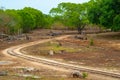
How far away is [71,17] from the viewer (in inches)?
3337

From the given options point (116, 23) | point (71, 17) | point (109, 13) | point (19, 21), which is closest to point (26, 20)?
point (19, 21)

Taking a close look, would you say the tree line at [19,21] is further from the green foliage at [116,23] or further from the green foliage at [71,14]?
the green foliage at [116,23]

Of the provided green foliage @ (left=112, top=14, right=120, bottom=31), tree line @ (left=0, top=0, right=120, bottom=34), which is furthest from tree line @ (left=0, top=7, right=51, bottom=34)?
green foliage @ (left=112, top=14, right=120, bottom=31)

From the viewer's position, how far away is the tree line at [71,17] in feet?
194

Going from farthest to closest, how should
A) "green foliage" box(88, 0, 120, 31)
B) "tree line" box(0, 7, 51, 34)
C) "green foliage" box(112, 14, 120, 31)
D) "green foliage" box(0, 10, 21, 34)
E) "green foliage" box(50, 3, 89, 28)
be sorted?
"green foliage" box(50, 3, 89, 28) < "tree line" box(0, 7, 51, 34) < "green foliage" box(0, 10, 21, 34) < "green foliage" box(88, 0, 120, 31) < "green foliage" box(112, 14, 120, 31)

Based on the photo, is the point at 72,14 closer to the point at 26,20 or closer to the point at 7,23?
the point at 26,20

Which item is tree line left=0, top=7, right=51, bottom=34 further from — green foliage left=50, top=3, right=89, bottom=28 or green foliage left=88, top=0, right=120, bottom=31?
green foliage left=88, top=0, right=120, bottom=31

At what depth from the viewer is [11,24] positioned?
63.9 m

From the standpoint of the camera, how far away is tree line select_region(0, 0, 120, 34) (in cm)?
5909

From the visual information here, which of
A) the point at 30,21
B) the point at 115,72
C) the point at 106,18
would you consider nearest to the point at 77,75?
the point at 115,72

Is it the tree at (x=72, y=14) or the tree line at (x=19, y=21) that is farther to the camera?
the tree at (x=72, y=14)

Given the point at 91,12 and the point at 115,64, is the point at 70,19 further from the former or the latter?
the point at 115,64

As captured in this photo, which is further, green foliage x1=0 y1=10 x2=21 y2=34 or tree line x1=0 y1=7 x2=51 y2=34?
tree line x1=0 y1=7 x2=51 y2=34

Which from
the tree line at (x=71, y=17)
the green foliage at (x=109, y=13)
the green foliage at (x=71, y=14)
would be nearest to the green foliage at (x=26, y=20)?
the tree line at (x=71, y=17)
